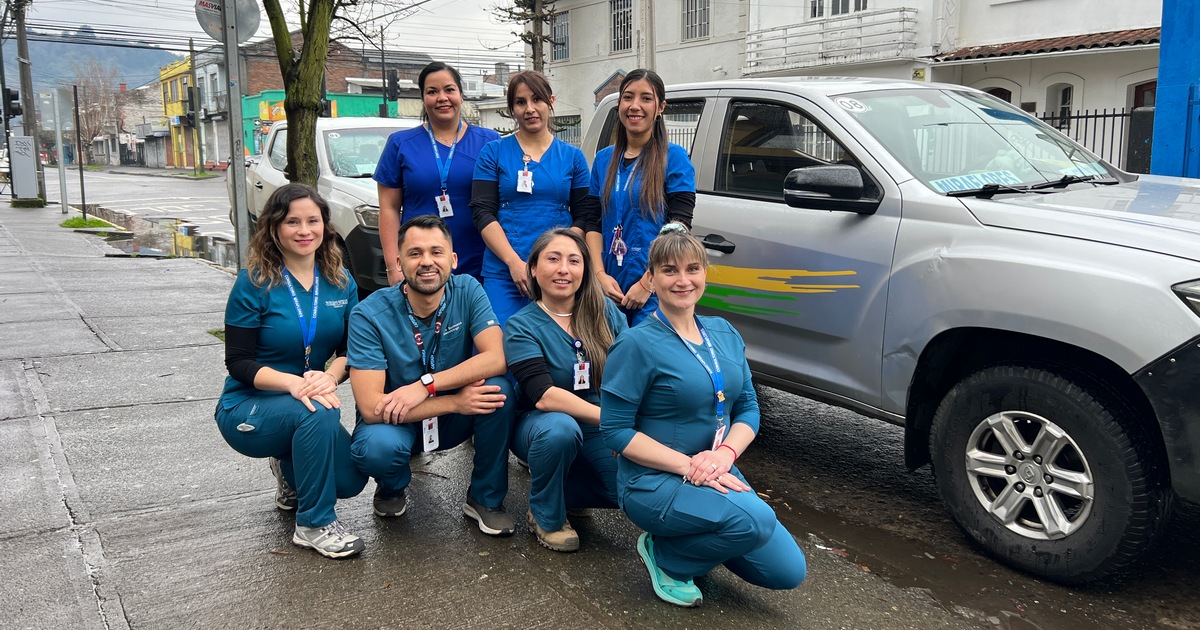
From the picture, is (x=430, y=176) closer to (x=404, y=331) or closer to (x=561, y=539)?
(x=404, y=331)

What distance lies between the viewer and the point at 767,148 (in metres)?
4.62

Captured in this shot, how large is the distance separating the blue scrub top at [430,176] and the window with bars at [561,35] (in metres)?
31.8

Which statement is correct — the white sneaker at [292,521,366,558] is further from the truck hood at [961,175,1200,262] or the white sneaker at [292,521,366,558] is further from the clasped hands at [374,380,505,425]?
the truck hood at [961,175,1200,262]

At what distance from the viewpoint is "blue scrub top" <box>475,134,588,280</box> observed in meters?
4.26

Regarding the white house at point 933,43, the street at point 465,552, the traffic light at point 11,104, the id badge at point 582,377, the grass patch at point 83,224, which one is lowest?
the street at point 465,552

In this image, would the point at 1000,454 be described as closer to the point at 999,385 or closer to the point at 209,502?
the point at 999,385

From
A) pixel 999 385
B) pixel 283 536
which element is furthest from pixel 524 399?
pixel 999 385

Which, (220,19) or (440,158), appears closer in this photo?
(440,158)

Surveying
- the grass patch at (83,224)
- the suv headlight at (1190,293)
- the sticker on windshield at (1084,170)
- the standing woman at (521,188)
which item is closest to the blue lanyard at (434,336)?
the standing woman at (521,188)

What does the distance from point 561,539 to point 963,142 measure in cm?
250

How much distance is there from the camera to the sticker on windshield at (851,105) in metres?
4.28

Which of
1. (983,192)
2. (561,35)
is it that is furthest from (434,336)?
(561,35)

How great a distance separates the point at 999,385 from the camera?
134 inches

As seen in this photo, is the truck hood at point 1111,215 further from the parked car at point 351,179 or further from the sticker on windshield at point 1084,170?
the parked car at point 351,179
